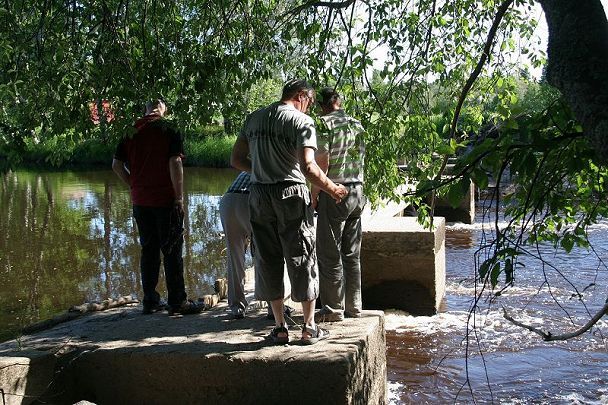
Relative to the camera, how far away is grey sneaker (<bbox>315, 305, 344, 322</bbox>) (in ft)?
18.7

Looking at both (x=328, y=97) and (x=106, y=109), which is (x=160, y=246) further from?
(x=328, y=97)

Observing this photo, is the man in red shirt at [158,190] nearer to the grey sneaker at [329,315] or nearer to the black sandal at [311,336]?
the grey sneaker at [329,315]

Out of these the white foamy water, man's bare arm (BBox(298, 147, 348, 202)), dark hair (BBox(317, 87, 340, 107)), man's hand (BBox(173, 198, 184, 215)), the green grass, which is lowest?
the white foamy water

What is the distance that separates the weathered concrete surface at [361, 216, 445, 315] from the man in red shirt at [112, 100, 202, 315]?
11.1 ft

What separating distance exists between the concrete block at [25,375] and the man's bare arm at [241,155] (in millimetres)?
1870

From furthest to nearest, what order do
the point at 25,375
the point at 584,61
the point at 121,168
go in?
the point at 121,168, the point at 25,375, the point at 584,61

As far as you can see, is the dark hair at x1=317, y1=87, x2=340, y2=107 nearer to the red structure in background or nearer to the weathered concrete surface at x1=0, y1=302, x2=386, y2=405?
the red structure in background

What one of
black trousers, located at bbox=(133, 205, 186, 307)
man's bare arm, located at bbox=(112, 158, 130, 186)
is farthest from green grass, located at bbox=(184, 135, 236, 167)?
black trousers, located at bbox=(133, 205, 186, 307)

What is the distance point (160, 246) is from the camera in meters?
6.25

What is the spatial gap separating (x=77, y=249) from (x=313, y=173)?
10784mm

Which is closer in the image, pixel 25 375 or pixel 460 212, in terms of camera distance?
pixel 25 375

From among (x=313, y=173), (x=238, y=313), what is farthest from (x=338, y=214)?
(x=238, y=313)

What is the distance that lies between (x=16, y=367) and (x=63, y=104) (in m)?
1.75

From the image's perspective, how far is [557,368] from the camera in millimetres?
7418
